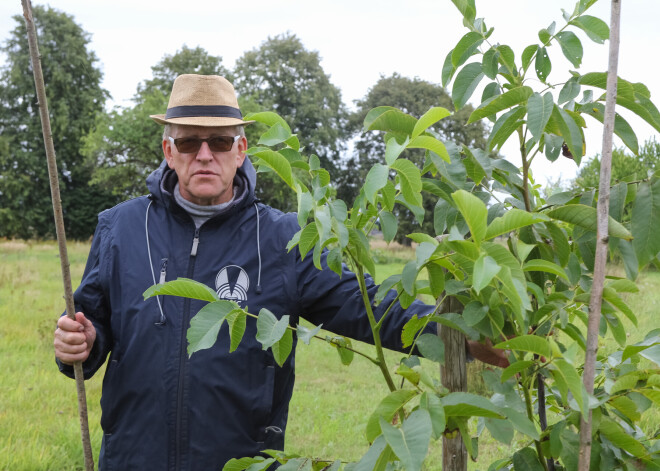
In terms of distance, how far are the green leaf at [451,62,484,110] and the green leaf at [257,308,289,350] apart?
0.58 meters

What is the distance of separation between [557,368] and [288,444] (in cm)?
454

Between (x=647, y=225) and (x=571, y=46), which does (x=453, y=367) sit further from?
(x=571, y=46)

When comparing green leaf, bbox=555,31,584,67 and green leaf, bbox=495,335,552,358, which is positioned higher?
green leaf, bbox=555,31,584,67

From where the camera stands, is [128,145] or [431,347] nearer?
[431,347]

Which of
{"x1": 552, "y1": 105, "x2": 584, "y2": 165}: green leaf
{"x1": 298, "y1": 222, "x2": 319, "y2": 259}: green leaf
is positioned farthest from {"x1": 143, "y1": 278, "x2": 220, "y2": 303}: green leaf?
{"x1": 552, "y1": 105, "x2": 584, "y2": 165}: green leaf

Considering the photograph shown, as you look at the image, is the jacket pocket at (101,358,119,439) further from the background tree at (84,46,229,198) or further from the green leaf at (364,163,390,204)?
the background tree at (84,46,229,198)

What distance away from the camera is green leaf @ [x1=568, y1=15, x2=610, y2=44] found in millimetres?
1239

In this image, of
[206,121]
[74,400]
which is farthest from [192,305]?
[74,400]

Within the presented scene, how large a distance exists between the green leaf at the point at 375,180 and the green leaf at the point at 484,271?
0.21m

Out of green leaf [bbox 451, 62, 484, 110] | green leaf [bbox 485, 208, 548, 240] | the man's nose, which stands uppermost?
green leaf [bbox 451, 62, 484, 110]

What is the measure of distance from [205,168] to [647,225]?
188 cm

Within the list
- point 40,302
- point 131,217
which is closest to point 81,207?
point 40,302

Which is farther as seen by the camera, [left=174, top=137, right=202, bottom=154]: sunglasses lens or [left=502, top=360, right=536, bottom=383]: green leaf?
[left=174, top=137, right=202, bottom=154]: sunglasses lens

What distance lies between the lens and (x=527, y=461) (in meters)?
1.33
